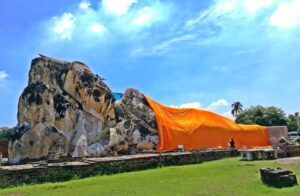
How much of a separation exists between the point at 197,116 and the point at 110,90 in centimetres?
970

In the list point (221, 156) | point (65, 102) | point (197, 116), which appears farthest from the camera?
point (197, 116)

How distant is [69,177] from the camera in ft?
34.5

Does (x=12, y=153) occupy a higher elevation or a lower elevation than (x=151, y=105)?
lower

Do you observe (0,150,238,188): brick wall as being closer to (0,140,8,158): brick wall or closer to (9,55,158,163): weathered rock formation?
(9,55,158,163): weathered rock formation

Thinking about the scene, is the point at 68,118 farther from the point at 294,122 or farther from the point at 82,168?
the point at 294,122

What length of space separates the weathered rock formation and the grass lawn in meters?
8.62

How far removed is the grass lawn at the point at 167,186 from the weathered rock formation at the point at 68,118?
28.3 ft

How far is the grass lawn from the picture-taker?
25.5ft

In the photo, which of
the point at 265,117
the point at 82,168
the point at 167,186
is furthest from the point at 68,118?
the point at 265,117

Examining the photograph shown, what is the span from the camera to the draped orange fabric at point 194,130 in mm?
25625

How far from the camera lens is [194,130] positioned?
27453 millimetres

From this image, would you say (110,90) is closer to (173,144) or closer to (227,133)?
(173,144)

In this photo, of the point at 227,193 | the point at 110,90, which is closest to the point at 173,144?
the point at 110,90

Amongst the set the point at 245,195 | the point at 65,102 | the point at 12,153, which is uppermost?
the point at 65,102
